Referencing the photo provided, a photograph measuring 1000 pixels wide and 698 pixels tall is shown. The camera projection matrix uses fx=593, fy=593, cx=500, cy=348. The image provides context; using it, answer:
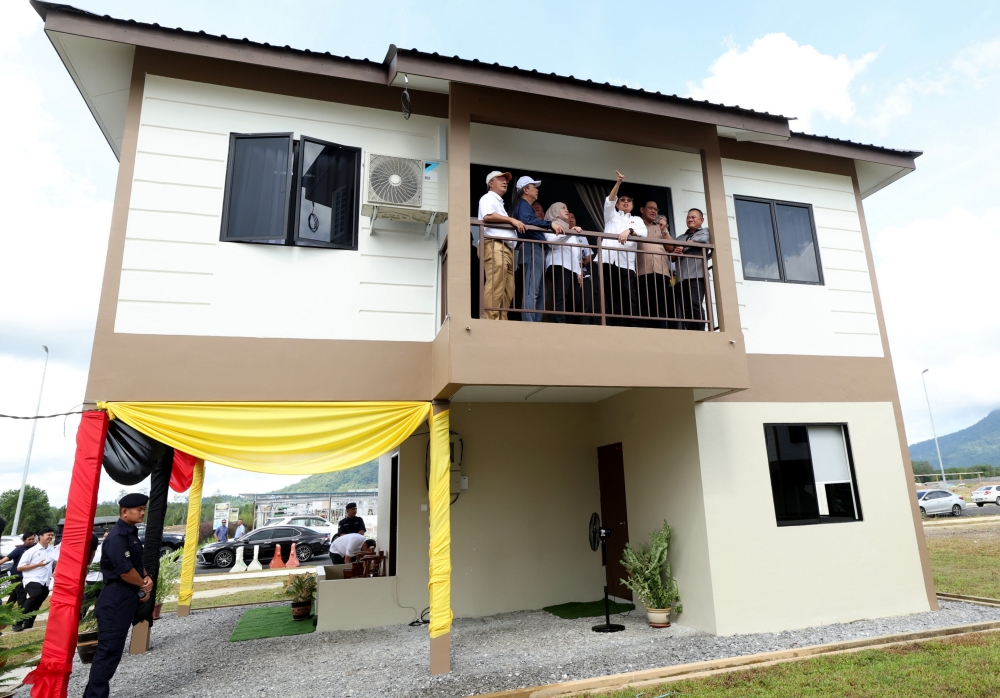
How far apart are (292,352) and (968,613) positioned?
842 cm

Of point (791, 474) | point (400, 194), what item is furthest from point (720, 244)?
point (400, 194)

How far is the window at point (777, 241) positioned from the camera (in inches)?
313

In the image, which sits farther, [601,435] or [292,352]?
[601,435]

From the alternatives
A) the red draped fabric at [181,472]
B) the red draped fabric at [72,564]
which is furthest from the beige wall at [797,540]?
the red draped fabric at [181,472]

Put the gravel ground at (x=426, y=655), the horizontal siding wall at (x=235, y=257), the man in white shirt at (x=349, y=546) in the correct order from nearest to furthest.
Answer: the gravel ground at (x=426, y=655) → the horizontal siding wall at (x=235, y=257) → the man in white shirt at (x=349, y=546)

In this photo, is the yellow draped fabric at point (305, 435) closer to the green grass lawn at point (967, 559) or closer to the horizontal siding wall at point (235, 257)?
the horizontal siding wall at point (235, 257)

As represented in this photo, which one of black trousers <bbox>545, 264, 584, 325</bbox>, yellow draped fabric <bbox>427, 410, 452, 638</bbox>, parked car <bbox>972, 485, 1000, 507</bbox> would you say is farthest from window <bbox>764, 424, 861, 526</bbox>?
parked car <bbox>972, 485, 1000, 507</bbox>

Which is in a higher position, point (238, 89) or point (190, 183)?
point (238, 89)

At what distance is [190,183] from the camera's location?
239 inches

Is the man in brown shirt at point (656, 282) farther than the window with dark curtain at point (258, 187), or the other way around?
the man in brown shirt at point (656, 282)

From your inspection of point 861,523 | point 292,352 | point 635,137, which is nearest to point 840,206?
point 635,137

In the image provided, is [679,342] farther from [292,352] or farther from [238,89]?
[238,89]

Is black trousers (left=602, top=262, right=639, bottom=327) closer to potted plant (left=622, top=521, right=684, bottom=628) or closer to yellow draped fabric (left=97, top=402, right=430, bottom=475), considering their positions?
yellow draped fabric (left=97, top=402, right=430, bottom=475)

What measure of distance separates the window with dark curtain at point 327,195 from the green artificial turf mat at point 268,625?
507 cm
